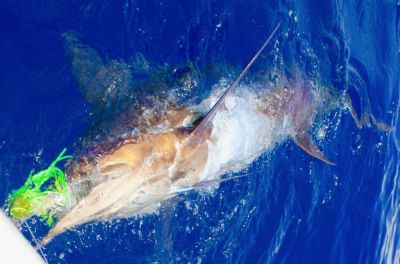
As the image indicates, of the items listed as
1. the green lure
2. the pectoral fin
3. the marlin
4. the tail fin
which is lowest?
the green lure

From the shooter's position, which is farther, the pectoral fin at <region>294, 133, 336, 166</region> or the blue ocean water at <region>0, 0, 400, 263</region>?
the pectoral fin at <region>294, 133, 336, 166</region>

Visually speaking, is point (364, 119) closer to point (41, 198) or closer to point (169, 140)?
point (169, 140)

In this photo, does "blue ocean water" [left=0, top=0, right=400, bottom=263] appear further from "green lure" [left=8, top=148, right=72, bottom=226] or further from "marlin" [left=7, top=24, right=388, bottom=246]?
"green lure" [left=8, top=148, right=72, bottom=226]

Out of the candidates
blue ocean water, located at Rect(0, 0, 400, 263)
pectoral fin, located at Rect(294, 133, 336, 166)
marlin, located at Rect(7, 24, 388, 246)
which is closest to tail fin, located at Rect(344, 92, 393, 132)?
→ blue ocean water, located at Rect(0, 0, 400, 263)

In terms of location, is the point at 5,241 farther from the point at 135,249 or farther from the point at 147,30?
the point at 147,30

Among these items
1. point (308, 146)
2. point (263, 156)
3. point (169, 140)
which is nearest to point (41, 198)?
point (169, 140)

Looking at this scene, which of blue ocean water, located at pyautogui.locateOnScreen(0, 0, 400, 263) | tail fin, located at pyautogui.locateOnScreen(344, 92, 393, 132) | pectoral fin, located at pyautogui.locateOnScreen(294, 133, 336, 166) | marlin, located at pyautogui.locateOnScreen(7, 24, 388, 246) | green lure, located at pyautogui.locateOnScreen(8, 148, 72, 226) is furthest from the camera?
tail fin, located at pyautogui.locateOnScreen(344, 92, 393, 132)

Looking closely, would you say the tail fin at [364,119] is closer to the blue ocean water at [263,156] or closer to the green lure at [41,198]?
the blue ocean water at [263,156]
